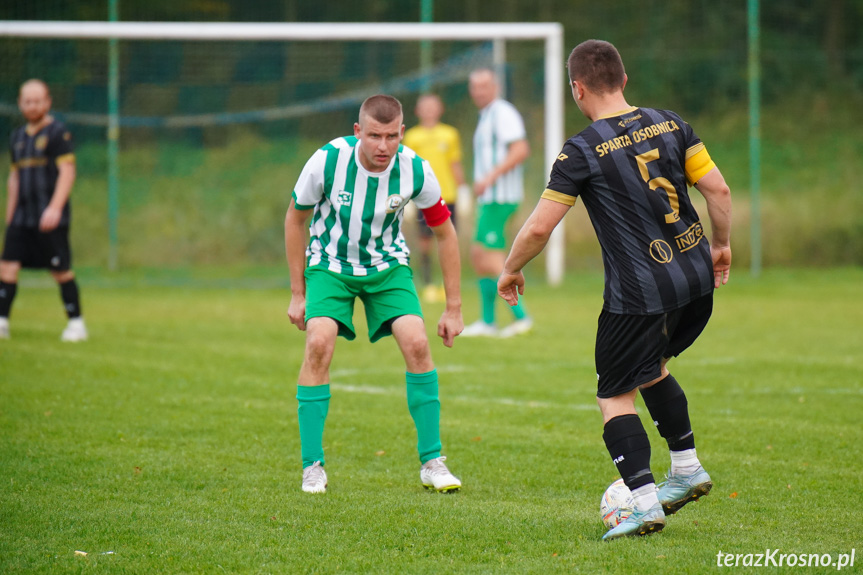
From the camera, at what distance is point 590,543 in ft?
12.4

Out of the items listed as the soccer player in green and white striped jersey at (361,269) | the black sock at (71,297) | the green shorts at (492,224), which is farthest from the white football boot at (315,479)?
the green shorts at (492,224)

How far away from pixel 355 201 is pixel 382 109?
1.54 feet

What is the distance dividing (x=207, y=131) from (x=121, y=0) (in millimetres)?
2966

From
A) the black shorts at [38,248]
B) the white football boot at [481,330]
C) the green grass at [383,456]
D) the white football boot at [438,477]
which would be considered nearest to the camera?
the green grass at [383,456]

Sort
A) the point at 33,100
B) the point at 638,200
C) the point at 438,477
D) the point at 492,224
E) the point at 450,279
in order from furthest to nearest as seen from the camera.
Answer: the point at 492,224
the point at 33,100
the point at 450,279
the point at 438,477
the point at 638,200

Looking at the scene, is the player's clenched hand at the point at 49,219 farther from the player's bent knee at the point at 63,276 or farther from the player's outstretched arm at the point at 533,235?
the player's outstretched arm at the point at 533,235

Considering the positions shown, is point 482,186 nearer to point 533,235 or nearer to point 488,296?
point 488,296

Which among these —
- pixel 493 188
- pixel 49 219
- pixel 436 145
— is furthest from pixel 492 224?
pixel 49 219

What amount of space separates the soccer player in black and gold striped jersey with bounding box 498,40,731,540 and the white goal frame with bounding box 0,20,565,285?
1076 centimetres

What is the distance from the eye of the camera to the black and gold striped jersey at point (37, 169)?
364 inches

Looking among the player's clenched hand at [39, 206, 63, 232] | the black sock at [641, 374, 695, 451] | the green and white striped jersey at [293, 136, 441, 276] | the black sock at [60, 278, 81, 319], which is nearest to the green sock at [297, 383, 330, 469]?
the green and white striped jersey at [293, 136, 441, 276]

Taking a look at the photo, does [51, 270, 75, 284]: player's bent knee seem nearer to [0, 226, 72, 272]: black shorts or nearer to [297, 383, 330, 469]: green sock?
[0, 226, 72, 272]: black shorts

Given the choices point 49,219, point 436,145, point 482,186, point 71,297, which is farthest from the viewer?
point 436,145

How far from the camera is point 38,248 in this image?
9383 mm
